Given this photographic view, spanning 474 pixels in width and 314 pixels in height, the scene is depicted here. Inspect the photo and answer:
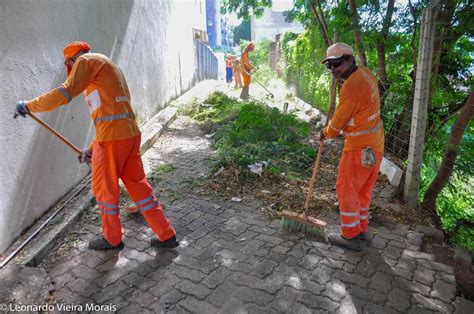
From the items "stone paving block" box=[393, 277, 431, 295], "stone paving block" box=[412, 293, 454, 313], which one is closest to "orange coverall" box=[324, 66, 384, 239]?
"stone paving block" box=[393, 277, 431, 295]

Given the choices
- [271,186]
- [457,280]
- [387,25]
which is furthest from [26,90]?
[387,25]

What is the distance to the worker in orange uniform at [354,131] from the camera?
306 centimetres

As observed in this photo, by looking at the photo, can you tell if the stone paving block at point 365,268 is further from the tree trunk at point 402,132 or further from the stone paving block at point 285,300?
the tree trunk at point 402,132

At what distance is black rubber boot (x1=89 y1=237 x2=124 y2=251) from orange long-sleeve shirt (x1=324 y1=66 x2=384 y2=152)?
234 centimetres

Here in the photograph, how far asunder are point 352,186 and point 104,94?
244 cm

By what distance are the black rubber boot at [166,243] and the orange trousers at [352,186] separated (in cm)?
167

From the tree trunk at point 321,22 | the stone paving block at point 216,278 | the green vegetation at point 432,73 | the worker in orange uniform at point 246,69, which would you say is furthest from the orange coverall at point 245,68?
the stone paving block at point 216,278

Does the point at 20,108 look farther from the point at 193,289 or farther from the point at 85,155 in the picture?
the point at 193,289

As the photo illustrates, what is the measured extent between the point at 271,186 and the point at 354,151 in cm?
172

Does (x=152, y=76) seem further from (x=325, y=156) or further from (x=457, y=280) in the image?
(x=457, y=280)

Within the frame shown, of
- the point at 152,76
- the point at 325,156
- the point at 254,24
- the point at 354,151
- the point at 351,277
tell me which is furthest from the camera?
the point at 254,24

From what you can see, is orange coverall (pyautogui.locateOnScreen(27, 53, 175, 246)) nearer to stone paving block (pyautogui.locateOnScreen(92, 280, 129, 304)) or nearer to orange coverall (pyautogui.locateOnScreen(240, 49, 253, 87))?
stone paving block (pyautogui.locateOnScreen(92, 280, 129, 304))

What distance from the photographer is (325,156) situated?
19.5 ft

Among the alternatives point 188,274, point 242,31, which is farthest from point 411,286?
point 242,31
